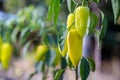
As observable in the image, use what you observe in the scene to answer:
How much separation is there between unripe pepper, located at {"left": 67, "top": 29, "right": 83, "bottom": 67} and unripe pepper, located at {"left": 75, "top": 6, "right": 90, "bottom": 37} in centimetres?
1

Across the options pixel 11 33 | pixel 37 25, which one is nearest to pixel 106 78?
pixel 11 33

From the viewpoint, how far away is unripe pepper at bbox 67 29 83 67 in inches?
33.0

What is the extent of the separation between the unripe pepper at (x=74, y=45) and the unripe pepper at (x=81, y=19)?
1 cm

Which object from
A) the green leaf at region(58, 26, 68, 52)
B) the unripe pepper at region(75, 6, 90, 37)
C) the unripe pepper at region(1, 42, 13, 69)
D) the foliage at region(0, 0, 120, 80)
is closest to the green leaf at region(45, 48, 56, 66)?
the foliage at region(0, 0, 120, 80)

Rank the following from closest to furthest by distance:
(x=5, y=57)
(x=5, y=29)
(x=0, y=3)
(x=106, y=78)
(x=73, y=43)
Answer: (x=73, y=43)
(x=5, y=57)
(x=5, y=29)
(x=106, y=78)
(x=0, y=3)

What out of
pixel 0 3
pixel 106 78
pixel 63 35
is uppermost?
pixel 63 35

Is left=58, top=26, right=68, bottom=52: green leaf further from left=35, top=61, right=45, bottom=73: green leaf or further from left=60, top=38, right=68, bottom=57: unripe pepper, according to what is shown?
left=35, top=61, right=45, bottom=73: green leaf

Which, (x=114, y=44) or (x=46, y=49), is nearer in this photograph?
(x=46, y=49)

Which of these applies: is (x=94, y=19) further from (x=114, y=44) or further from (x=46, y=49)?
(x=114, y=44)

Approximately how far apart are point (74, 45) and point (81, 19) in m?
0.06

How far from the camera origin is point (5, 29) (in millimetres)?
2082

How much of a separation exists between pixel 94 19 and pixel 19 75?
216 cm

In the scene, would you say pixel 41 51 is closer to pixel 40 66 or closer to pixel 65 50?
pixel 40 66

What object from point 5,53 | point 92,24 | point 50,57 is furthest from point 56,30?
point 92,24
